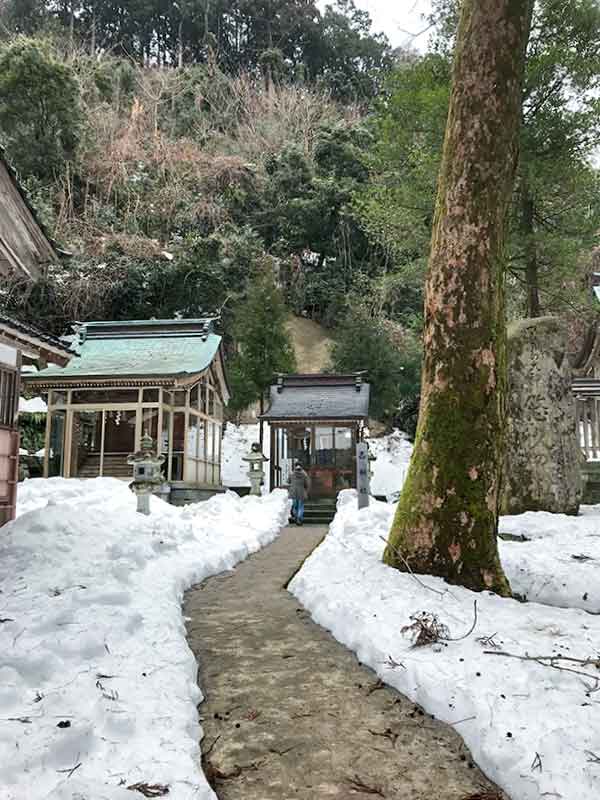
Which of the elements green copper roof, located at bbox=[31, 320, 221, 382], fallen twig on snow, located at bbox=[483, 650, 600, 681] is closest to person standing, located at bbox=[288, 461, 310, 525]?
green copper roof, located at bbox=[31, 320, 221, 382]

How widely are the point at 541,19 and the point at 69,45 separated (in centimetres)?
3133

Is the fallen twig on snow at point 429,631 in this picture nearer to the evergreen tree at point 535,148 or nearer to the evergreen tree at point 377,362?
the evergreen tree at point 535,148

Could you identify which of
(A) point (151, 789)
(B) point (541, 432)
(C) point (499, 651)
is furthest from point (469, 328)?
(B) point (541, 432)

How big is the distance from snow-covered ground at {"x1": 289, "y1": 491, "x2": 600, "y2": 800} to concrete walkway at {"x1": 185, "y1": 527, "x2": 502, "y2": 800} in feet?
0.38

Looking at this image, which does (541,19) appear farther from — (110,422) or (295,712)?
(110,422)

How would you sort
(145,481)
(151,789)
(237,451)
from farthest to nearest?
(237,451) → (145,481) → (151,789)

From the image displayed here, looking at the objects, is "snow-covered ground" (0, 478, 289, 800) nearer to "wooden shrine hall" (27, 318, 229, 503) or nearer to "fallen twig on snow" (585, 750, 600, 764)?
"fallen twig on snow" (585, 750, 600, 764)

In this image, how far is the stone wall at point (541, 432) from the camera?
8219 mm

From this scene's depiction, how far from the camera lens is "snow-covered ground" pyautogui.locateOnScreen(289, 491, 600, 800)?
214cm

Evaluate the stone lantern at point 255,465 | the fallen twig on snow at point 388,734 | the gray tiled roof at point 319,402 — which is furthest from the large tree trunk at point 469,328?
the gray tiled roof at point 319,402

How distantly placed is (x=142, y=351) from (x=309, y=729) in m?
16.4

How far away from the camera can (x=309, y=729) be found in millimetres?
2617

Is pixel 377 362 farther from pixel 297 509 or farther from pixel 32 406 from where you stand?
pixel 32 406

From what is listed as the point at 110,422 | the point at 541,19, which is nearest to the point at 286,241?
the point at 110,422
